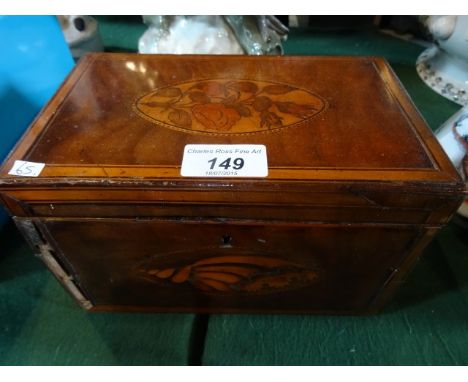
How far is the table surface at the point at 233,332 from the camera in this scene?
0.70 metres

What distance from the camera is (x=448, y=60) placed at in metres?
1.26

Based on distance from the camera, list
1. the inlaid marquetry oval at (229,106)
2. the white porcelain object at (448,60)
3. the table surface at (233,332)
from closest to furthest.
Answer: the inlaid marquetry oval at (229,106) < the table surface at (233,332) < the white porcelain object at (448,60)

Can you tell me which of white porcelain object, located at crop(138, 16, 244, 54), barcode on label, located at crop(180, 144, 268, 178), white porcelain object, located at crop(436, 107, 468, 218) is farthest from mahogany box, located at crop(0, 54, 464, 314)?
white porcelain object, located at crop(138, 16, 244, 54)

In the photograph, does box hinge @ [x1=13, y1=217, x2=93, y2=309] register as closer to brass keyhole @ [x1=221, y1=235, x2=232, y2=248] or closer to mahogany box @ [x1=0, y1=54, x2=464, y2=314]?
mahogany box @ [x1=0, y1=54, x2=464, y2=314]

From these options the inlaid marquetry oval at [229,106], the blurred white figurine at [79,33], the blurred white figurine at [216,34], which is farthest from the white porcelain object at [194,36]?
the inlaid marquetry oval at [229,106]

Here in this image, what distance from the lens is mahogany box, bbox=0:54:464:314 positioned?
0.50 m

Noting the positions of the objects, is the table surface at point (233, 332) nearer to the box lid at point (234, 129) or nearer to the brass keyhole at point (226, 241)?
the brass keyhole at point (226, 241)

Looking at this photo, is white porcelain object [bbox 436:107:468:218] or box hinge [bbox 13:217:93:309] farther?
white porcelain object [bbox 436:107:468:218]

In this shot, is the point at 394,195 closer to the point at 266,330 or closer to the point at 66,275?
the point at 266,330

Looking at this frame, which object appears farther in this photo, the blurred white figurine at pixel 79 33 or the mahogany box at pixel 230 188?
the blurred white figurine at pixel 79 33

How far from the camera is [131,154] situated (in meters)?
0.53

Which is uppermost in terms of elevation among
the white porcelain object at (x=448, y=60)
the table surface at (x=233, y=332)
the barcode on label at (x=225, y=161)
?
the barcode on label at (x=225, y=161)
